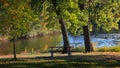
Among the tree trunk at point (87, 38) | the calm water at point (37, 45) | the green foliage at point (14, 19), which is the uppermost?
the green foliage at point (14, 19)

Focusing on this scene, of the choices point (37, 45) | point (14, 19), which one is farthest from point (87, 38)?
point (37, 45)

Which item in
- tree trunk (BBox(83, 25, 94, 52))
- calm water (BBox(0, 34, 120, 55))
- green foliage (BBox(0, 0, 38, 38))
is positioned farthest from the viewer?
calm water (BBox(0, 34, 120, 55))

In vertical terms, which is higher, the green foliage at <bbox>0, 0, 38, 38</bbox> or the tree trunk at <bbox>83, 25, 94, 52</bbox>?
the green foliage at <bbox>0, 0, 38, 38</bbox>

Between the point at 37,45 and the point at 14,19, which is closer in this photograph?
the point at 14,19

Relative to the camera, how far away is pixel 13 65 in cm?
2175

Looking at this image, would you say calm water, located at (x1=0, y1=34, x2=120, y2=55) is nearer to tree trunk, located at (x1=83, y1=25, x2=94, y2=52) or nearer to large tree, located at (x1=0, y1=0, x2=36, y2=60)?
tree trunk, located at (x1=83, y1=25, x2=94, y2=52)

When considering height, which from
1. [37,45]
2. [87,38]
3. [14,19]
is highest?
[14,19]

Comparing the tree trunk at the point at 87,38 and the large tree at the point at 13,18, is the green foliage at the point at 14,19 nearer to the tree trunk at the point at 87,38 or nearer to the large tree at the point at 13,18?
the large tree at the point at 13,18

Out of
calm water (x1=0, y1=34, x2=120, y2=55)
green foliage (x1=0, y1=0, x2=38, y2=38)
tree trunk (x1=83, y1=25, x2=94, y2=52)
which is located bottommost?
→ calm water (x1=0, y1=34, x2=120, y2=55)

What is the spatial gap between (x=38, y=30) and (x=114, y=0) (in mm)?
53449

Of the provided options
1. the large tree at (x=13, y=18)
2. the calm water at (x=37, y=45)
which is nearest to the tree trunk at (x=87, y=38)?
the large tree at (x=13, y=18)

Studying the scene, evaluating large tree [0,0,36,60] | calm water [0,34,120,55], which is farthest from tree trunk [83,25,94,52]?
calm water [0,34,120,55]

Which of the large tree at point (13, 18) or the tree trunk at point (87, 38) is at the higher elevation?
the large tree at point (13, 18)

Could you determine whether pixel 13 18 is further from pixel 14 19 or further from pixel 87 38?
pixel 87 38
